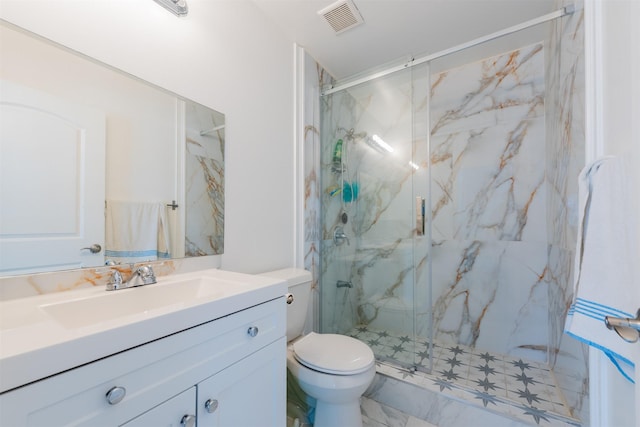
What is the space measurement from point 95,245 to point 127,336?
21.2 inches

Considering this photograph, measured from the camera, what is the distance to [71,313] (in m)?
0.77

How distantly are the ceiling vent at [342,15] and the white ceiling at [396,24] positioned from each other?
0.03 metres

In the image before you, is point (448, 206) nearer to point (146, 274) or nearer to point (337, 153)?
point (337, 153)

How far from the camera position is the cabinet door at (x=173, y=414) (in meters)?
0.59

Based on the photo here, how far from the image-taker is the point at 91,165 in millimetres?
908

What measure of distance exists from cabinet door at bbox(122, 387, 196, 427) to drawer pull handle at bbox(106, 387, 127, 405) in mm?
72

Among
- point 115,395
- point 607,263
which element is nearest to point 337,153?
point 607,263

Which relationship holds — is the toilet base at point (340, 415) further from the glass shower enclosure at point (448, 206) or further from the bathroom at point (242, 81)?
the bathroom at point (242, 81)

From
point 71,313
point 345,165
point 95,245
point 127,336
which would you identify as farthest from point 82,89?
point 345,165

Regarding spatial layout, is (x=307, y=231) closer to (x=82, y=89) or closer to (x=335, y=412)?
(x=335, y=412)

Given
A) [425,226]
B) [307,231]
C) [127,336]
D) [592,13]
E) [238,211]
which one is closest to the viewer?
[127,336]

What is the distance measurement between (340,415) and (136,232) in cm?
124

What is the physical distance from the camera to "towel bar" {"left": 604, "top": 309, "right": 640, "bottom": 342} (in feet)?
1.64

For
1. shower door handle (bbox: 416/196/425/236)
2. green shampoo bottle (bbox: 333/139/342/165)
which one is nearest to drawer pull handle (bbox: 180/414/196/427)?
shower door handle (bbox: 416/196/425/236)
